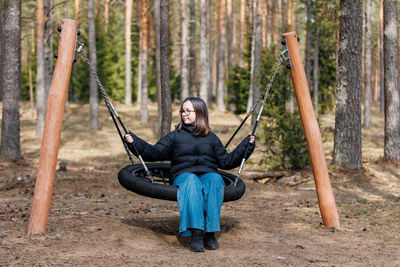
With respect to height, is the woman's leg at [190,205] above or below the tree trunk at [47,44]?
below

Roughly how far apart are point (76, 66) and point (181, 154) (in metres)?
27.3

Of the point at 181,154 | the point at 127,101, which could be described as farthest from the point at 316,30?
the point at 181,154

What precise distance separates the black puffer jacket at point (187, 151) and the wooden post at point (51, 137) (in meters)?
0.81

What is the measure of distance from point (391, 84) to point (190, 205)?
872 centimetres

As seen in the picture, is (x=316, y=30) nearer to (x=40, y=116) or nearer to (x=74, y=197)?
(x=40, y=116)

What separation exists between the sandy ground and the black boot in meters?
0.07

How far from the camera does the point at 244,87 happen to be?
25188 mm

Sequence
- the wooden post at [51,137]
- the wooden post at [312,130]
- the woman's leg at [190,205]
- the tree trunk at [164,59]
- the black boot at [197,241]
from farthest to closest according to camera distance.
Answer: the tree trunk at [164,59] → the wooden post at [312,130] → the wooden post at [51,137] → the woman's leg at [190,205] → the black boot at [197,241]

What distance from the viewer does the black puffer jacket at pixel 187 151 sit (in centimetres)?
490

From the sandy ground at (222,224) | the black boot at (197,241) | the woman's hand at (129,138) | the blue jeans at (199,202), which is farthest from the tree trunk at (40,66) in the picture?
the black boot at (197,241)

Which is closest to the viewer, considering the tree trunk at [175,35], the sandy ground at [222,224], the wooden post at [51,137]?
the sandy ground at [222,224]

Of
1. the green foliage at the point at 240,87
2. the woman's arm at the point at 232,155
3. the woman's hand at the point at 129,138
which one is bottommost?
the woman's arm at the point at 232,155

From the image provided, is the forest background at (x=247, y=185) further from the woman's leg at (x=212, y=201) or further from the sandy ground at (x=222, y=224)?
the woman's leg at (x=212, y=201)

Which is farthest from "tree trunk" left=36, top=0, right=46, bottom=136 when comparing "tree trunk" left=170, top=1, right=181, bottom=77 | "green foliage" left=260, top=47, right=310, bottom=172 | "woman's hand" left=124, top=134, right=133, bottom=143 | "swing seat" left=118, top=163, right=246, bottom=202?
"tree trunk" left=170, top=1, right=181, bottom=77
